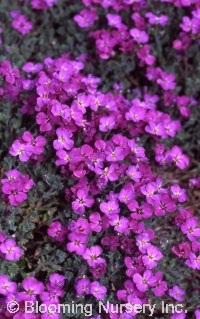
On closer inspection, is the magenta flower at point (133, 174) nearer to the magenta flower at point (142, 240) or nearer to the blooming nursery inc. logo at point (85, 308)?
the magenta flower at point (142, 240)

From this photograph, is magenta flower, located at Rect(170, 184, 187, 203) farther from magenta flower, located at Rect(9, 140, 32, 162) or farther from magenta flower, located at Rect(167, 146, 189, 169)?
magenta flower, located at Rect(9, 140, 32, 162)

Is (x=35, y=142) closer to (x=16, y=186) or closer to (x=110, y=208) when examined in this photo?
(x=16, y=186)

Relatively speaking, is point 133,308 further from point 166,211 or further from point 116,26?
point 116,26

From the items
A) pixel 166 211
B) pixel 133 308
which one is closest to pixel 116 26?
pixel 166 211

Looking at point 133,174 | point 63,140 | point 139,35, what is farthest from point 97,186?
point 139,35

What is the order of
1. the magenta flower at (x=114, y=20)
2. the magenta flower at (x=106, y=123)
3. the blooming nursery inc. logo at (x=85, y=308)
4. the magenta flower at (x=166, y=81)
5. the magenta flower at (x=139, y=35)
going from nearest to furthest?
1. the blooming nursery inc. logo at (x=85, y=308)
2. the magenta flower at (x=106, y=123)
3. the magenta flower at (x=166, y=81)
4. the magenta flower at (x=139, y=35)
5. the magenta flower at (x=114, y=20)

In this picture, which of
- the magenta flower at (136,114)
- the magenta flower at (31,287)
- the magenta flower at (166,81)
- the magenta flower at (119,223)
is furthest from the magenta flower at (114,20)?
the magenta flower at (31,287)

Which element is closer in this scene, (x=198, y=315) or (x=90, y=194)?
(x=198, y=315)
